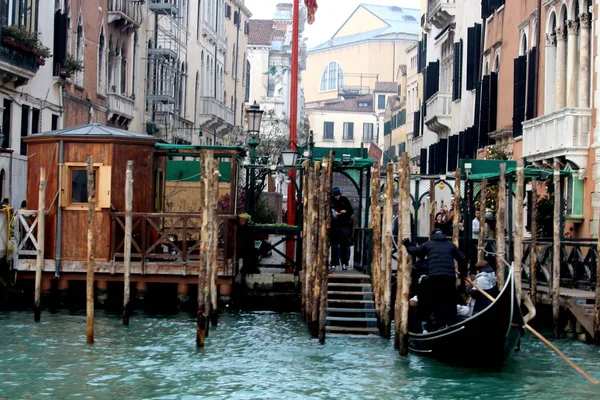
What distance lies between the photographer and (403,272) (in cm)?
1596

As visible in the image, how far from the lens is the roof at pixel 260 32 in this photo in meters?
66.6

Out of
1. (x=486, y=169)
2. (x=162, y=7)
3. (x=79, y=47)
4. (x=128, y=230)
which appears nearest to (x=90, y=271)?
(x=128, y=230)

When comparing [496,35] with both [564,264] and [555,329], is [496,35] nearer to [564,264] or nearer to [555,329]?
[564,264]

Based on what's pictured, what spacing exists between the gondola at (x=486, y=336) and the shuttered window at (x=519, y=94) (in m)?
10.0

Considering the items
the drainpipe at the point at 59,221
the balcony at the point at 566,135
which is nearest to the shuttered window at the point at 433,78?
the balcony at the point at 566,135

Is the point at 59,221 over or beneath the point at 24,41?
beneath

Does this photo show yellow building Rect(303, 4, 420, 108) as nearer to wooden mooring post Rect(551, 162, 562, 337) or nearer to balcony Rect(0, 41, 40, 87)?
balcony Rect(0, 41, 40, 87)

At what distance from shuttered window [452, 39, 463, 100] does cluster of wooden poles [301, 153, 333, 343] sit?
13771mm

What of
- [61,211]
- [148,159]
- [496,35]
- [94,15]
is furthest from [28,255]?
[496,35]

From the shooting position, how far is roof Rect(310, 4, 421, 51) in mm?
95750

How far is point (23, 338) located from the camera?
57.4ft

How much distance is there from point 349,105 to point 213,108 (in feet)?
141

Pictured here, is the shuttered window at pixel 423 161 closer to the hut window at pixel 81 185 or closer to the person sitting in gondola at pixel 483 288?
the hut window at pixel 81 185

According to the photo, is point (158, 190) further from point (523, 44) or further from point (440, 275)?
point (523, 44)
